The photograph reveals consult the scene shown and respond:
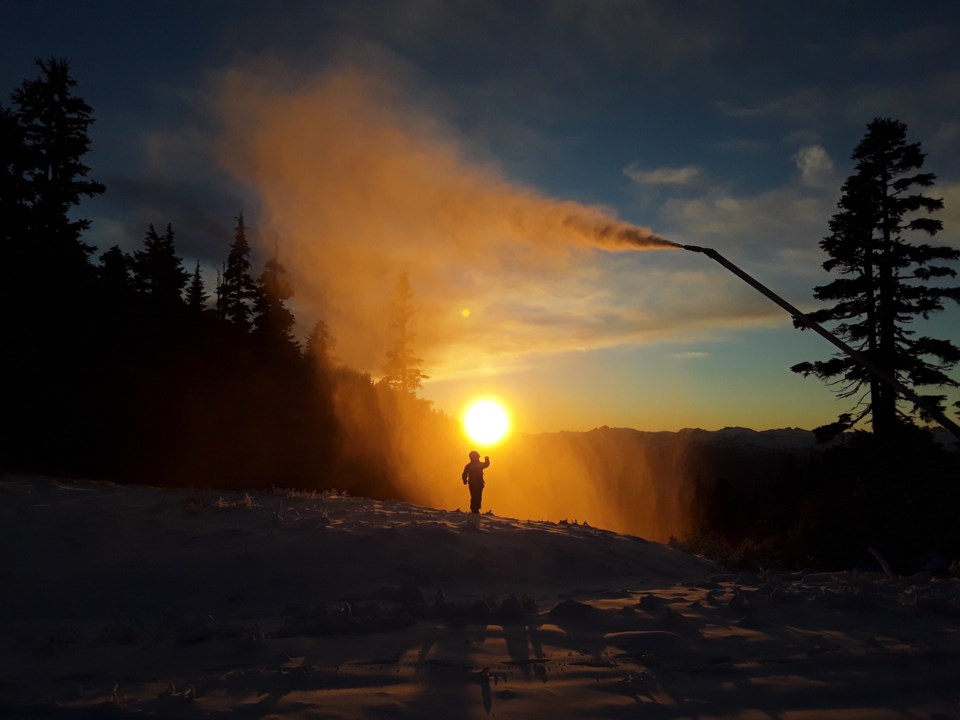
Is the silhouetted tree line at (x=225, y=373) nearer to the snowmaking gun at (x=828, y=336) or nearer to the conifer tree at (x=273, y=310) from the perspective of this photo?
the conifer tree at (x=273, y=310)

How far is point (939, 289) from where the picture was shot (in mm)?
21547

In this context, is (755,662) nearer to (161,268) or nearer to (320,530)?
(320,530)

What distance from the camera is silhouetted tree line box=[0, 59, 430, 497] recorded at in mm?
22984

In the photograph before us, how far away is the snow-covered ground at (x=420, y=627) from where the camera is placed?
4.61 m

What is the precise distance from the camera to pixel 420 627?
6.53 m

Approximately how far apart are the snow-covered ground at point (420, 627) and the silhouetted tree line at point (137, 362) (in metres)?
14.3

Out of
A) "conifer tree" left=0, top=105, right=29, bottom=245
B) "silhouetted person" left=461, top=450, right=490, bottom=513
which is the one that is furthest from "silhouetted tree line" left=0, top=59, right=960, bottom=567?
"silhouetted person" left=461, top=450, right=490, bottom=513

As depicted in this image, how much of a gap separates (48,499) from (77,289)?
15.0m

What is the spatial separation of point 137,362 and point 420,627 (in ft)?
93.5

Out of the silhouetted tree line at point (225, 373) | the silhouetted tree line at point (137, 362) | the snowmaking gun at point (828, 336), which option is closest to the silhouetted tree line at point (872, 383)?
the silhouetted tree line at point (225, 373)

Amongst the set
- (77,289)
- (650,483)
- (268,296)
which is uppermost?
(268,296)

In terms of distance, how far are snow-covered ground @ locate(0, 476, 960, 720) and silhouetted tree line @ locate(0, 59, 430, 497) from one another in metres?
14.3

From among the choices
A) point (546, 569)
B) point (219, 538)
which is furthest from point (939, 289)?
point (219, 538)

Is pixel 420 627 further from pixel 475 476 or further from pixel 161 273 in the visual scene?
pixel 161 273
